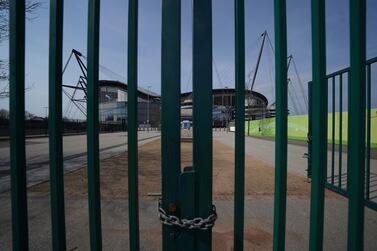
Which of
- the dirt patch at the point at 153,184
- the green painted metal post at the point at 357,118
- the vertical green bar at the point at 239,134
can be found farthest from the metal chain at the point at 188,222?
the dirt patch at the point at 153,184

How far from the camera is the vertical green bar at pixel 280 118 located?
4.82ft

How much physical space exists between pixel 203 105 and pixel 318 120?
0.59m

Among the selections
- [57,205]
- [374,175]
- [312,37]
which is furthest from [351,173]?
[374,175]

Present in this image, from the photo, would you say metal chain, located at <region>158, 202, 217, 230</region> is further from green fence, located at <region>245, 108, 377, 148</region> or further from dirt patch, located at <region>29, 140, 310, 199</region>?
dirt patch, located at <region>29, 140, 310, 199</region>

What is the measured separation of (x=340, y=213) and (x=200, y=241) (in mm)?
4018

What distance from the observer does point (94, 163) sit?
1585 mm

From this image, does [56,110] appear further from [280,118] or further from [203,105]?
[280,118]

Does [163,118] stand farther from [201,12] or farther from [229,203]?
[229,203]

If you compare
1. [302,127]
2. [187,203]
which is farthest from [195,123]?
[302,127]

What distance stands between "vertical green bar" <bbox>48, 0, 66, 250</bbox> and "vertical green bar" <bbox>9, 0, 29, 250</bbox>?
174 mm

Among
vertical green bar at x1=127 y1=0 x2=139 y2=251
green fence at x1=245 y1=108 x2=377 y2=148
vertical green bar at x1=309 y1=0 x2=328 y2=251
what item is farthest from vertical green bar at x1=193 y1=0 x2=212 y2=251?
green fence at x1=245 y1=108 x2=377 y2=148

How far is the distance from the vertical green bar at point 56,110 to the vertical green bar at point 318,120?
135 cm

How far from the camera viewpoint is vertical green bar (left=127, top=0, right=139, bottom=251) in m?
1.52

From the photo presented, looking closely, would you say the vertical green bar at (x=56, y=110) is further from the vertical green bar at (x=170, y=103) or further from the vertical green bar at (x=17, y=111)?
the vertical green bar at (x=170, y=103)
